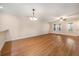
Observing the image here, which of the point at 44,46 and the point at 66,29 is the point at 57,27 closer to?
the point at 66,29

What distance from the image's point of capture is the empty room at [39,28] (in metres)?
1.91

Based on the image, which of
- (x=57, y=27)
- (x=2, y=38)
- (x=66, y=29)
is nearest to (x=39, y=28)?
(x=57, y=27)

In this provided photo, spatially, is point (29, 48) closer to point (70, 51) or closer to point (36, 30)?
point (36, 30)

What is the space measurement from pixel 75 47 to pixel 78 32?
0.24m

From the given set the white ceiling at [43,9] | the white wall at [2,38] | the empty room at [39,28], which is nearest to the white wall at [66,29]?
the empty room at [39,28]

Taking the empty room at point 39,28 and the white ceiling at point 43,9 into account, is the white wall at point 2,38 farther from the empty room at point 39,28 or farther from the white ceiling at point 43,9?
the white ceiling at point 43,9

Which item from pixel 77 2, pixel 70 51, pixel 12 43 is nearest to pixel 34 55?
pixel 12 43

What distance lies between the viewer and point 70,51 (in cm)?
191

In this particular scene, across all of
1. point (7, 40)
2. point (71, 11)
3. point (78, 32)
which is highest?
point (71, 11)

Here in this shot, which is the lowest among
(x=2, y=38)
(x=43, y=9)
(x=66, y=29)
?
(x=2, y=38)

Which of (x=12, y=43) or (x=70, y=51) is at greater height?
(x=12, y=43)

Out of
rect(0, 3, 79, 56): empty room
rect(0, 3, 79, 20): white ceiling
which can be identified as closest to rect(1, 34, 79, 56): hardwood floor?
rect(0, 3, 79, 56): empty room

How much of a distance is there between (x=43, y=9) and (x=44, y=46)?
0.58 meters

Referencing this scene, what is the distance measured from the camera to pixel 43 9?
6.33ft
